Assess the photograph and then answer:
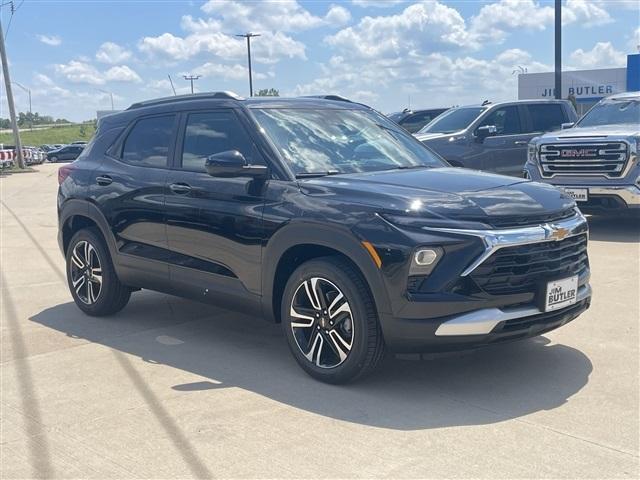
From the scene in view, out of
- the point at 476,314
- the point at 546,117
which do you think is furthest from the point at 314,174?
the point at 546,117

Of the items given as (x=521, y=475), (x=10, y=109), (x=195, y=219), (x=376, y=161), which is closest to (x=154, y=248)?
(x=195, y=219)

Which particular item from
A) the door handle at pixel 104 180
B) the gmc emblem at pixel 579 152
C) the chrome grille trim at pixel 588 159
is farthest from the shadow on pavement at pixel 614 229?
the door handle at pixel 104 180

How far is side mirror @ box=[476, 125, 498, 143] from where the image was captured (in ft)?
41.7

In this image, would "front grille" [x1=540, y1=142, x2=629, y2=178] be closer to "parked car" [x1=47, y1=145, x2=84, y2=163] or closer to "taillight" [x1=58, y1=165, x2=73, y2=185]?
"taillight" [x1=58, y1=165, x2=73, y2=185]

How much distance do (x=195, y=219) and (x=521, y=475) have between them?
9.99ft

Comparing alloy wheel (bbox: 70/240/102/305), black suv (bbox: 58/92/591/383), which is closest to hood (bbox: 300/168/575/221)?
black suv (bbox: 58/92/591/383)

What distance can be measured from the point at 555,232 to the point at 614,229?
7.19m

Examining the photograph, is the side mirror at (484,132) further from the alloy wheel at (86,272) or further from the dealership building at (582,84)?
the dealership building at (582,84)

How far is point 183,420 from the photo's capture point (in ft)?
13.8

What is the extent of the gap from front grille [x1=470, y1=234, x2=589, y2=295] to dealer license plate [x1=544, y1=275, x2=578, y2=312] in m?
0.04

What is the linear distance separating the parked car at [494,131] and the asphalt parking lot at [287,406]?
6.79 m

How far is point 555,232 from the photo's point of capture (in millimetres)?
4426

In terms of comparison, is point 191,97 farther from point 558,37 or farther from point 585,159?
point 558,37

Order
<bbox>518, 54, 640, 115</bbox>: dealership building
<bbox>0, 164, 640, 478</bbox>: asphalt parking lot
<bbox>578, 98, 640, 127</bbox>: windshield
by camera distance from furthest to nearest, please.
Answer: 1. <bbox>518, 54, 640, 115</bbox>: dealership building
2. <bbox>578, 98, 640, 127</bbox>: windshield
3. <bbox>0, 164, 640, 478</bbox>: asphalt parking lot
